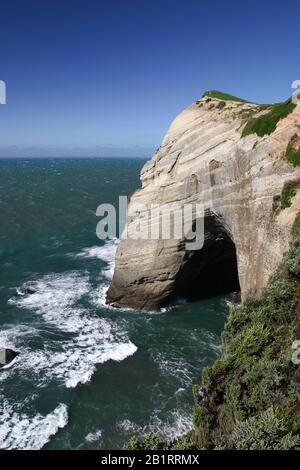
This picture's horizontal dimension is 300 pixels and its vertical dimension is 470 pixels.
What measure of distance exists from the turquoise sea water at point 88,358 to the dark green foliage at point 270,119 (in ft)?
49.1

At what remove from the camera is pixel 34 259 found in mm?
48250

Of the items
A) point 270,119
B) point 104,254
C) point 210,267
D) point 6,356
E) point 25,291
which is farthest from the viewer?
point 104,254

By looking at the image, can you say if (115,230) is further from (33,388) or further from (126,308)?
A: (33,388)

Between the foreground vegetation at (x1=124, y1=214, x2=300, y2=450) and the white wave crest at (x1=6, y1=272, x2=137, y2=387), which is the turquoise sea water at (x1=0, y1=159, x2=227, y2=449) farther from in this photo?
the foreground vegetation at (x1=124, y1=214, x2=300, y2=450)

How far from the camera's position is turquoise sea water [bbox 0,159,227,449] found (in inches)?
826

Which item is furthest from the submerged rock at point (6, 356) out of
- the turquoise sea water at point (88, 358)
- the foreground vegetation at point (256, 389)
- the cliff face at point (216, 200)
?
the foreground vegetation at point (256, 389)

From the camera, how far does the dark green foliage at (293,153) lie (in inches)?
910

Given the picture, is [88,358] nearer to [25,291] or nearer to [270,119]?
[25,291]

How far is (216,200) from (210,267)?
9.29 m

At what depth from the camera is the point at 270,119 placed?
84.6 ft

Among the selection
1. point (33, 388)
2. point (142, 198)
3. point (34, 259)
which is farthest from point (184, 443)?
point (34, 259)

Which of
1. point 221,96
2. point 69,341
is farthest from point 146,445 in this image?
point 221,96

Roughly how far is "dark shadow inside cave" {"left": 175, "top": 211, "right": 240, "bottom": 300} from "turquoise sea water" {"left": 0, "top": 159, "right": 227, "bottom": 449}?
181 centimetres

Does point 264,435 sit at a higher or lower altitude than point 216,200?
lower
